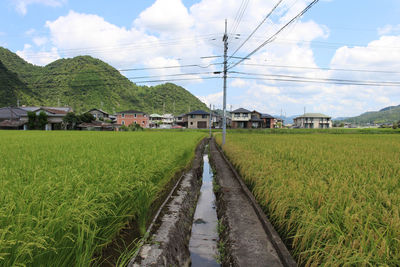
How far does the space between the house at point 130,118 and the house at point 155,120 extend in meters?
10.8

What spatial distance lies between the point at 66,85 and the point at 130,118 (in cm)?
2243

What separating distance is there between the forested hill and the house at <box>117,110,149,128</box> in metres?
9.40

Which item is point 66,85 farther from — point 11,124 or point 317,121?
point 317,121

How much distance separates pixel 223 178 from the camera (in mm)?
8719

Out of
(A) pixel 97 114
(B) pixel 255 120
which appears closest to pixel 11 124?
(A) pixel 97 114

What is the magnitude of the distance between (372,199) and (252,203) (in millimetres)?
2587

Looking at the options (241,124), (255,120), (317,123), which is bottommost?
(241,124)

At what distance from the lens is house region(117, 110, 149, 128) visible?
5978 cm

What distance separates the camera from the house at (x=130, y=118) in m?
59.8

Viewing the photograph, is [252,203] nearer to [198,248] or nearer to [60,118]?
Answer: [198,248]

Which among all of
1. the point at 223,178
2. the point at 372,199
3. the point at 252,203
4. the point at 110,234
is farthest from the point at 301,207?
the point at 223,178

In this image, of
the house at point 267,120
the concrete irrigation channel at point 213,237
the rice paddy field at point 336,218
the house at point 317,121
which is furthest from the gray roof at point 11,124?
the house at point 317,121

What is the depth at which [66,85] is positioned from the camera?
6253 centimetres

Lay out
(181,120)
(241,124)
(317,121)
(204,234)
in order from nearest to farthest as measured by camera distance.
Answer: (204,234) < (241,124) < (317,121) < (181,120)
